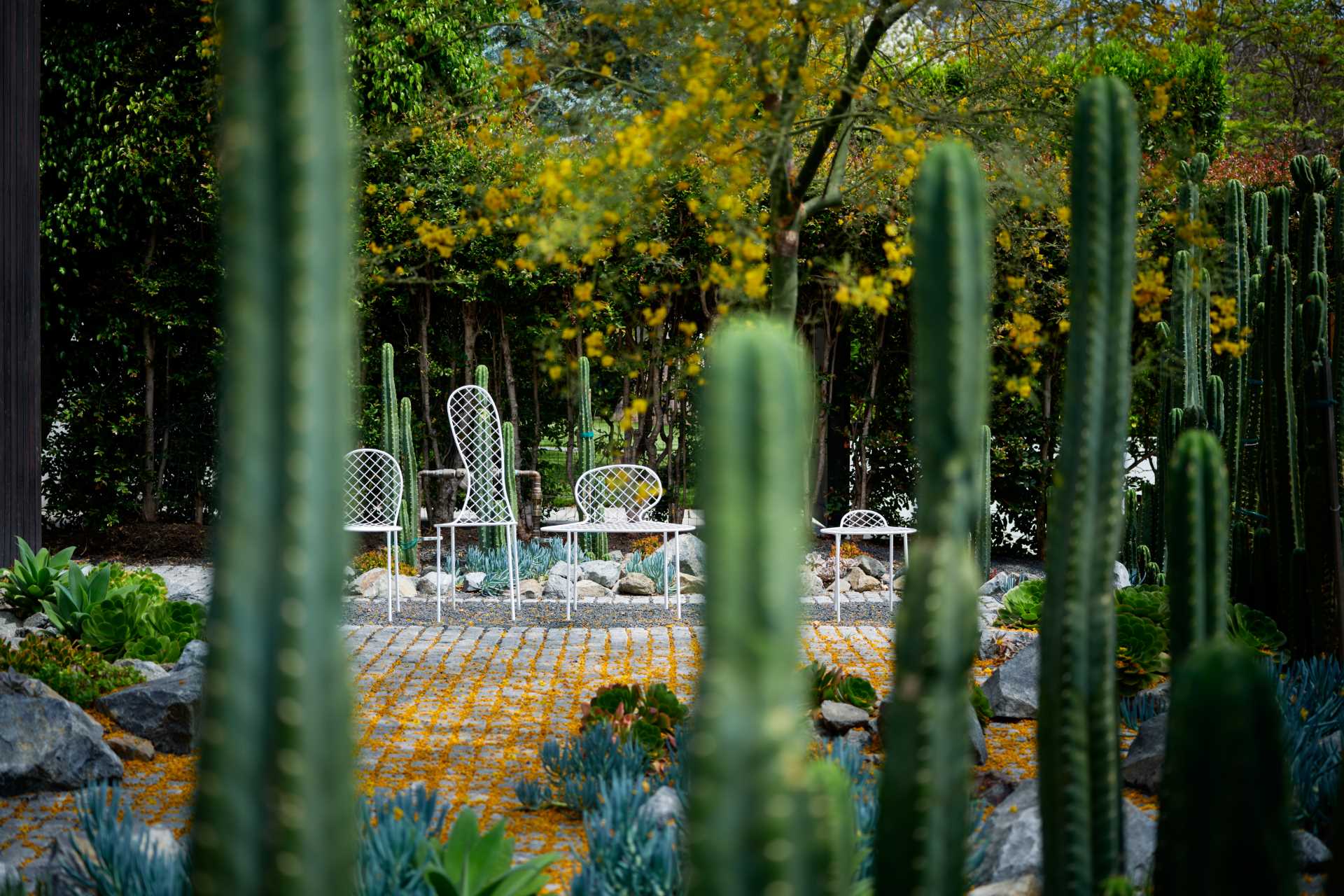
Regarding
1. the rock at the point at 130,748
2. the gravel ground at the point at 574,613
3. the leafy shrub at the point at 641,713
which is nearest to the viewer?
the leafy shrub at the point at 641,713

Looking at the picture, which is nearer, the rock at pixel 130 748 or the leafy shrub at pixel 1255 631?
the rock at pixel 130 748

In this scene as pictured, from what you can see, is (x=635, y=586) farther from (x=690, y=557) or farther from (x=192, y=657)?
(x=192, y=657)

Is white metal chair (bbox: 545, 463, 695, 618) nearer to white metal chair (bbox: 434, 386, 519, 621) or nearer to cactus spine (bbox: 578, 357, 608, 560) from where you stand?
cactus spine (bbox: 578, 357, 608, 560)

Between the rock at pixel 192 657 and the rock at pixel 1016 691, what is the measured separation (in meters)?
2.65

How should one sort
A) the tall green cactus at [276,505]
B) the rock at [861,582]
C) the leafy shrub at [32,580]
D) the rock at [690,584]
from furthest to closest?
the rock at [861,582] < the rock at [690,584] < the leafy shrub at [32,580] < the tall green cactus at [276,505]

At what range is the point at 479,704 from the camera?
4.08m

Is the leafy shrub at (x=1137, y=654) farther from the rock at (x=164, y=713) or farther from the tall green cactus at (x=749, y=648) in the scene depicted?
the tall green cactus at (x=749, y=648)

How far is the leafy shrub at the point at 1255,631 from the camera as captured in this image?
3.95 meters

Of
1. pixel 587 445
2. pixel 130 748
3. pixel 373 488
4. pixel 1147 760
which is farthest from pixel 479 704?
pixel 587 445

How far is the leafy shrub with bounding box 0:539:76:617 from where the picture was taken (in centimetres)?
527

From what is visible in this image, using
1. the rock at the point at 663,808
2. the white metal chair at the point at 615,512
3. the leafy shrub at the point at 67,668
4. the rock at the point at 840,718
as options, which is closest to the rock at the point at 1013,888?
the rock at the point at 663,808

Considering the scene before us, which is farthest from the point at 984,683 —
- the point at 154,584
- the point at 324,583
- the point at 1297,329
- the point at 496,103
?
the point at 154,584

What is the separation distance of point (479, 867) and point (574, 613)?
4392mm

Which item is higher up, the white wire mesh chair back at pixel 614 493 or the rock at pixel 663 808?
the white wire mesh chair back at pixel 614 493
